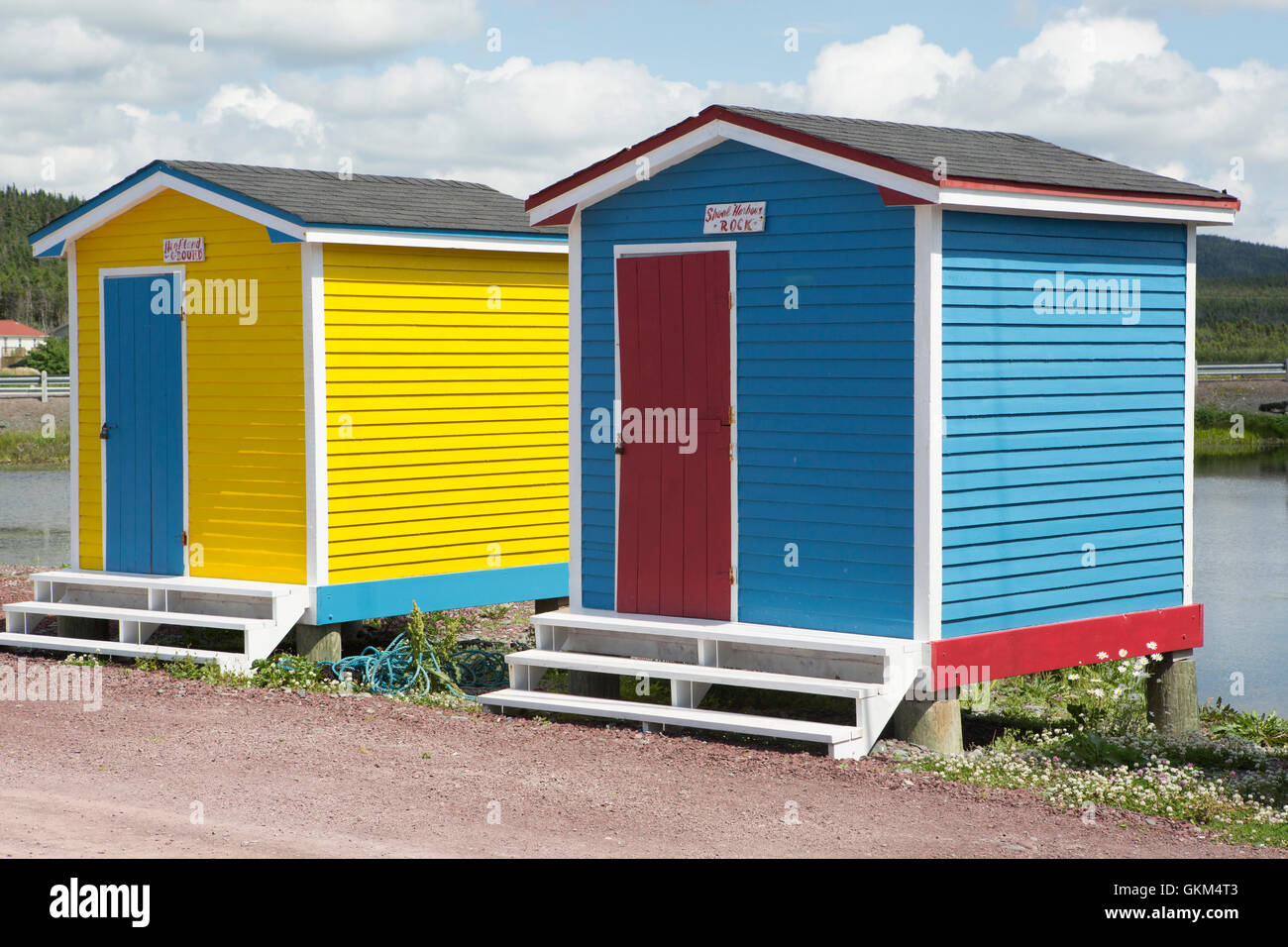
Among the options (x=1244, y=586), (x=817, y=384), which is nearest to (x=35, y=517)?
(x=1244, y=586)

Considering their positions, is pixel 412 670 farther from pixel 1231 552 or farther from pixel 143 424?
pixel 1231 552

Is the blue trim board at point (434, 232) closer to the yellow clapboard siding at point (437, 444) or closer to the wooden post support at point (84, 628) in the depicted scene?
the yellow clapboard siding at point (437, 444)

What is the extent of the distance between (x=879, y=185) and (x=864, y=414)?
1.27 m

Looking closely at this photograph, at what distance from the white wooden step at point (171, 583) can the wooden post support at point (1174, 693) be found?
5.92 meters

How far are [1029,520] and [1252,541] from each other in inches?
602

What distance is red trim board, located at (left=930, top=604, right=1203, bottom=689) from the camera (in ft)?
28.5

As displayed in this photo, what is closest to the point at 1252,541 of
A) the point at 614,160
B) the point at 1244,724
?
the point at 1244,724

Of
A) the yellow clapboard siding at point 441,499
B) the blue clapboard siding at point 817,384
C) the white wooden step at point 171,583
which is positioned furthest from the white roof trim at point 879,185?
the white wooden step at point 171,583

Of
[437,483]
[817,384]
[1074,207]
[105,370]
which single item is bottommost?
[437,483]

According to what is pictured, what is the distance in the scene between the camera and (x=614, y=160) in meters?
9.84

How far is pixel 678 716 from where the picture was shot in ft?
29.0

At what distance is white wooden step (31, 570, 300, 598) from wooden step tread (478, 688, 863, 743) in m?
2.17

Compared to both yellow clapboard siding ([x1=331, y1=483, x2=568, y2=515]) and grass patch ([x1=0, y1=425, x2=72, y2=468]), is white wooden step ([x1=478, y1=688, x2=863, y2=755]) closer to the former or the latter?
yellow clapboard siding ([x1=331, y1=483, x2=568, y2=515])

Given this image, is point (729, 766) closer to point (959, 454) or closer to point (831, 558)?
point (831, 558)
